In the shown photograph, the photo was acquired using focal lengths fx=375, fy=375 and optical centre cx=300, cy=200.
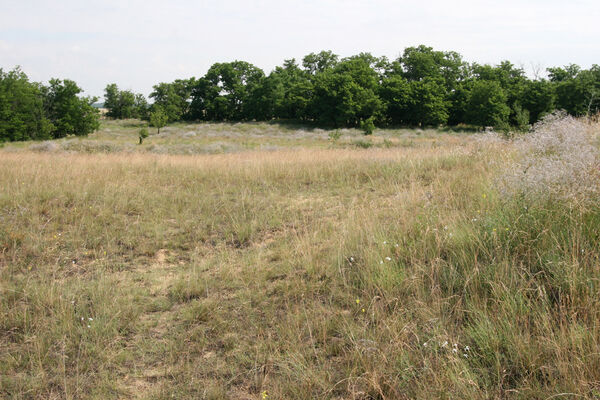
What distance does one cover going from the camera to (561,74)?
66.5 metres

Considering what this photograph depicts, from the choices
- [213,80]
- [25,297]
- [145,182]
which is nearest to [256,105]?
[213,80]

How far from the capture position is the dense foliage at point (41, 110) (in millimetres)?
42219

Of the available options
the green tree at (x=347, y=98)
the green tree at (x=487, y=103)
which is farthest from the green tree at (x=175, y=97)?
the green tree at (x=487, y=103)

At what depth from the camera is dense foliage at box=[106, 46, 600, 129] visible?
5478cm

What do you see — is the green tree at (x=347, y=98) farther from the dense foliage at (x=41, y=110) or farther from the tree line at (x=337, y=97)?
the dense foliage at (x=41, y=110)

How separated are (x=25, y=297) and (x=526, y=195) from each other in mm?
4673

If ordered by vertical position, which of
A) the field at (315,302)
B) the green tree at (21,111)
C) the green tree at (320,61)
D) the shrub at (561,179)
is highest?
the green tree at (320,61)

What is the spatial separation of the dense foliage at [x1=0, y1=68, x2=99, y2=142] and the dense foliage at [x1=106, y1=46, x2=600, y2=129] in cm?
1769

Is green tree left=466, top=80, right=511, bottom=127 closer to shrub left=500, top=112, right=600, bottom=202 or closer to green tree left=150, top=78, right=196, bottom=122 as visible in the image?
green tree left=150, top=78, right=196, bottom=122

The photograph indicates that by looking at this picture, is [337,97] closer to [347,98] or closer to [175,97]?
[347,98]

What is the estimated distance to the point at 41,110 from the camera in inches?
1865

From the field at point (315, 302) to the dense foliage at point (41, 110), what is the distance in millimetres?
47082

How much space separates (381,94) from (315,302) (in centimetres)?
6434

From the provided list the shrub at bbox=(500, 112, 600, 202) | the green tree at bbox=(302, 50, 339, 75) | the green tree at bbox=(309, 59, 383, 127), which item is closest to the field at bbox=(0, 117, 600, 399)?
the shrub at bbox=(500, 112, 600, 202)
